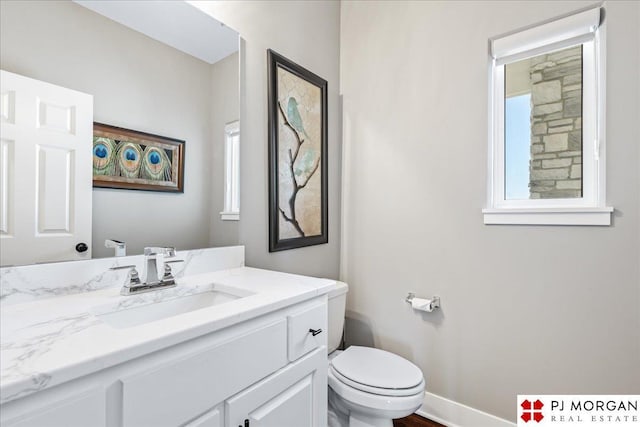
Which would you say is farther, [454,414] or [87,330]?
→ [454,414]

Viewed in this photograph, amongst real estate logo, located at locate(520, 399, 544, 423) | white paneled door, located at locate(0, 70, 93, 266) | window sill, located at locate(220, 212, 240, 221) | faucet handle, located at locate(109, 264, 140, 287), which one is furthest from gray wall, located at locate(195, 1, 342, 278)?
real estate logo, located at locate(520, 399, 544, 423)

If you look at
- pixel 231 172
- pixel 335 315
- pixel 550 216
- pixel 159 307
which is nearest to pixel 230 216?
pixel 231 172

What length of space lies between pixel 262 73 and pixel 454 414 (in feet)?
6.73

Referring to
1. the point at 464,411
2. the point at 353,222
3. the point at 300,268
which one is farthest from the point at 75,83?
the point at 464,411

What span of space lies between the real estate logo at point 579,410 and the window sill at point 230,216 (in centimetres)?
161

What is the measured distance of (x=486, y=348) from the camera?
5.12 ft

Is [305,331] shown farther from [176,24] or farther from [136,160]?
[176,24]

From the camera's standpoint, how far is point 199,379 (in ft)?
2.33

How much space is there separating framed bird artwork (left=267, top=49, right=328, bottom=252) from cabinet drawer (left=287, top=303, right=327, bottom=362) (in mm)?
557

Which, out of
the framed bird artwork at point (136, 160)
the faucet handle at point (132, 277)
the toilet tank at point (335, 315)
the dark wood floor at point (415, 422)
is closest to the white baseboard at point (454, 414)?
the dark wood floor at point (415, 422)

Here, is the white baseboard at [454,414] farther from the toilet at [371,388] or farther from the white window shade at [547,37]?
the white window shade at [547,37]

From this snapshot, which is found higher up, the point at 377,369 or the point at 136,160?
the point at 136,160

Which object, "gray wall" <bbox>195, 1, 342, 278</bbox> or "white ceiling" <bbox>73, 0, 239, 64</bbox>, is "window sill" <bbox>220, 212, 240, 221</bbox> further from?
"white ceiling" <bbox>73, 0, 239, 64</bbox>

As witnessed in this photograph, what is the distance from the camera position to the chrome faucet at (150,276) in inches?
39.3
